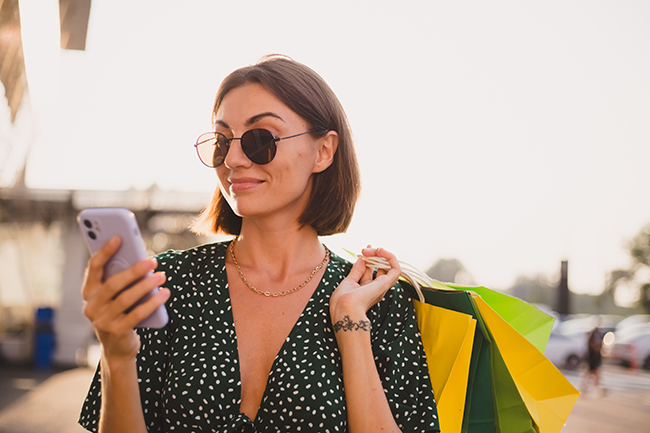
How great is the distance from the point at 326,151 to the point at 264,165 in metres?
0.37

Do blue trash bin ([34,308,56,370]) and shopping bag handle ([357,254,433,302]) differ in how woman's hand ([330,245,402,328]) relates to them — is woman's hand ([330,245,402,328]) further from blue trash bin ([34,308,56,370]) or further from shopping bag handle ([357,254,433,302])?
blue trash bin ([34,308,56,370])

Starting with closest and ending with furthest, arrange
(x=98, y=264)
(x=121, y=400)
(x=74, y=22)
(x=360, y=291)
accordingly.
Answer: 1. (x=98, y=264)
2. (x=121, y=400)
3. (x=360, y=291)
4. (x=74, y=22)

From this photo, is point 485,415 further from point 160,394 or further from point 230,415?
point 160,394

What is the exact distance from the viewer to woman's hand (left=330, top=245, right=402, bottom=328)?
173 cm

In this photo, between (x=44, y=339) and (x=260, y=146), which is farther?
(x=44, y=339)

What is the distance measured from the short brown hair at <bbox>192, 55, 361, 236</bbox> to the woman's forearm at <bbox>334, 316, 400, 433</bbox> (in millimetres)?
605

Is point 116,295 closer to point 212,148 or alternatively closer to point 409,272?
point 212,148

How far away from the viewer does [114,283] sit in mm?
1259

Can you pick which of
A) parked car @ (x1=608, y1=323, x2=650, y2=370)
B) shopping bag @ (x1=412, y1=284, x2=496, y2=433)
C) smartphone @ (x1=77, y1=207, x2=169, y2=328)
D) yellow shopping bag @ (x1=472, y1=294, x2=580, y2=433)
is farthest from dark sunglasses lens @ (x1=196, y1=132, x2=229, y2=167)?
parked car @ (x1=608, y1=323, x2=650, y2=370)

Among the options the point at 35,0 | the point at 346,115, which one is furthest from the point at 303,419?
the point at 35,0

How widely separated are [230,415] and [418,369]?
0.72 meters

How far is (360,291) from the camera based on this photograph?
180cm

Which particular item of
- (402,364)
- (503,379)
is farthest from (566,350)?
(402,364)

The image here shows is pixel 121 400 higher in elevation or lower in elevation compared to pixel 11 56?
lower
